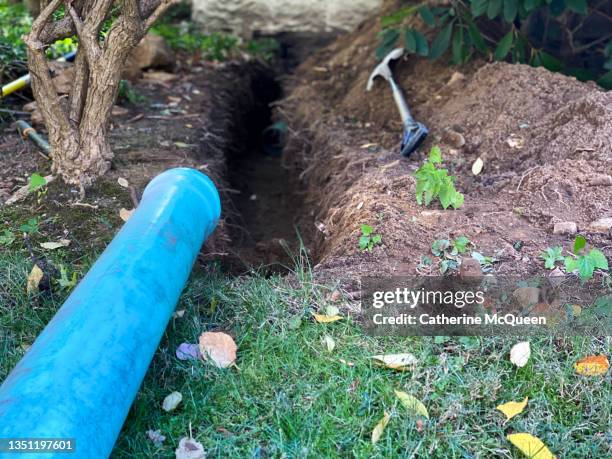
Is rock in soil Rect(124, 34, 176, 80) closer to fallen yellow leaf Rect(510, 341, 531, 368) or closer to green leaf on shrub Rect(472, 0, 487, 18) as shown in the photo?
green leaf on shrub Rect(472, 0, 487, 18)

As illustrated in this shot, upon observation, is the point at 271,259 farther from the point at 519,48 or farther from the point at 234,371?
the point at 519,48

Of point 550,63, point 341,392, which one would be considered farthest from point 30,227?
point 550,63

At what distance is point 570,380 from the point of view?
7.20ft

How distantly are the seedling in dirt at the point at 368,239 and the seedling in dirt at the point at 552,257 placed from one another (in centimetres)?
64

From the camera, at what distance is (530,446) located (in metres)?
2.00

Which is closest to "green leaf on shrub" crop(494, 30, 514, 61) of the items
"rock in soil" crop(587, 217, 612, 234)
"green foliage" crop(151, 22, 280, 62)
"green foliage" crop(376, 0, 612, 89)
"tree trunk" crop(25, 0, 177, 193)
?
"green foliage" crop(376, 0, 612, 89)

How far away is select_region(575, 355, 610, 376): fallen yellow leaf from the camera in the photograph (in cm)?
221

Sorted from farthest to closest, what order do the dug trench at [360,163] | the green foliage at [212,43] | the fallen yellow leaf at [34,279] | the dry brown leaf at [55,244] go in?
the green foliage at [212,43] < the dry brown leaf at [55,244] < the dug trench at [360,163] < the fallen yellow leaf at [34,279]

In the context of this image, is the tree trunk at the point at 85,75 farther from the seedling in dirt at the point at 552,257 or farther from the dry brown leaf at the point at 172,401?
the seedling in dirt at the point at 552,257

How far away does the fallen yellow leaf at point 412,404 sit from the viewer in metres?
2.10

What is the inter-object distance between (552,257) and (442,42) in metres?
2.02

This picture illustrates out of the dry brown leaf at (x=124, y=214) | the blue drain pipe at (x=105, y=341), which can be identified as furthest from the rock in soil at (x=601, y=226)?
the dry brown leaf at (x=124, y=214)

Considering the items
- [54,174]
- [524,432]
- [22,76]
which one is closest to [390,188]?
[524,432]

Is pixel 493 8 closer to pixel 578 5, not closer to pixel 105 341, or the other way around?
pixel 578 5
